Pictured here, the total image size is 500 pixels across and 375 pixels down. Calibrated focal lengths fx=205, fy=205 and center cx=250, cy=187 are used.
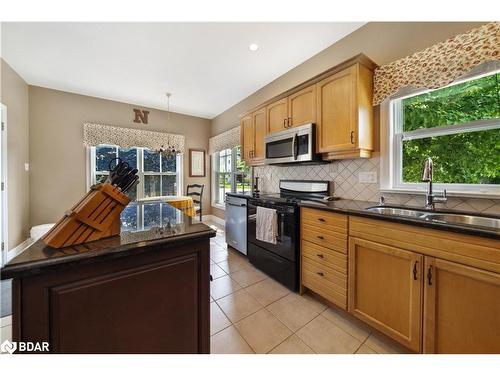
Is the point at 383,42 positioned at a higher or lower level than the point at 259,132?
higher

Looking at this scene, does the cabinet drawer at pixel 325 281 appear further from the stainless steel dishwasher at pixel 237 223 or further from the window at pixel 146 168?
the window at pixel 146 168

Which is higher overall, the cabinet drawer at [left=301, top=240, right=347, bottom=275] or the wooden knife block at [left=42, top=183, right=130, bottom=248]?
the wooden knife block at [left=42, top=183, right=130, bottom=248]

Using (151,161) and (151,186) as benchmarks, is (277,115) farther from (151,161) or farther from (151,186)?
(151,186)

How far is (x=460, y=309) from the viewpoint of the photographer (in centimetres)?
107

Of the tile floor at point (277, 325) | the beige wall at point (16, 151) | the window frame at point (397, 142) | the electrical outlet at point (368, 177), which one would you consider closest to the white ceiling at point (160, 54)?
the beige wall at point (16, 151)

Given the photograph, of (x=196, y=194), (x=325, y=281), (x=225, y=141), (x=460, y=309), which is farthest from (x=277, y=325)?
(x=225, y=141)

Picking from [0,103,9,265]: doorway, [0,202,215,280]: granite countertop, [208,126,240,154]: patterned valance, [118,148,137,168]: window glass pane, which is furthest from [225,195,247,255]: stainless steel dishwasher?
[0,103,9,265]: doorway

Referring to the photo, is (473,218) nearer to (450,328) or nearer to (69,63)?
(450,328)

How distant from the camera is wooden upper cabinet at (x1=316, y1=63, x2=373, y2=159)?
1.79m

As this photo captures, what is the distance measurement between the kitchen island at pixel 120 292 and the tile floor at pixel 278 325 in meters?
0.57

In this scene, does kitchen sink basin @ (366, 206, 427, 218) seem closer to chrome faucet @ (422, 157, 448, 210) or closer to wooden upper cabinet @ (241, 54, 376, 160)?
chrome faucet @ (422, 157, 448, 210)

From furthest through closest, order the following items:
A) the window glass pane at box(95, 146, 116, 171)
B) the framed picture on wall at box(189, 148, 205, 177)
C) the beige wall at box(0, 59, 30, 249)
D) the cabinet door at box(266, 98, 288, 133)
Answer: the framed picture on wall at box(189, 148, 205, 177) → the window glass pane at box(95, 146, 116, 171) → the beige wall at box(0, 59, 30, 249) → the cabinet door at box(266, 98, 288, 133)

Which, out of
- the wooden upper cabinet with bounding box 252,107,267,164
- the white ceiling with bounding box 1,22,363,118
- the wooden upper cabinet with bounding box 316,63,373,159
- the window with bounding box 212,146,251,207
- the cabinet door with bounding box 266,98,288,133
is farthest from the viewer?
the window with bounding box 212,146,251,207

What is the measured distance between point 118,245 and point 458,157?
2.33 m
